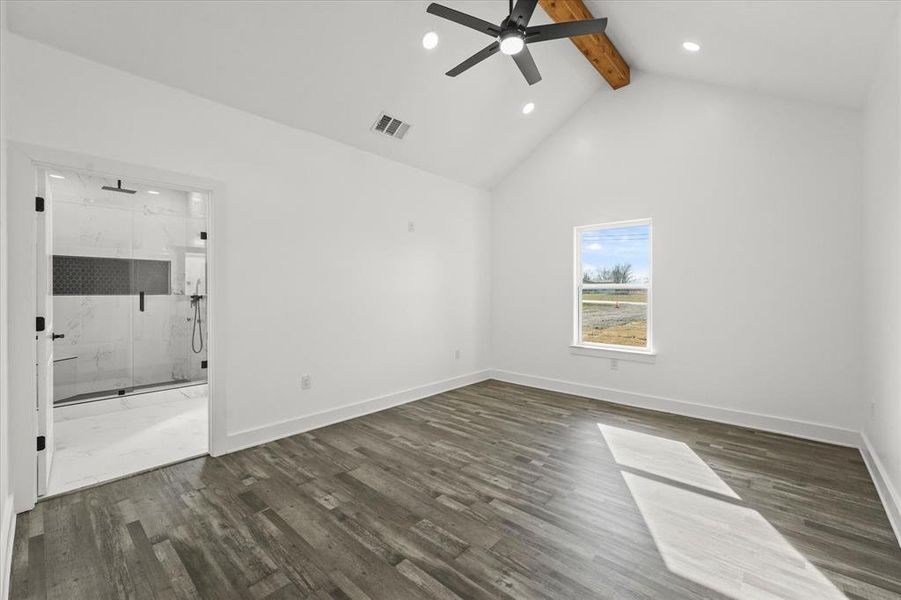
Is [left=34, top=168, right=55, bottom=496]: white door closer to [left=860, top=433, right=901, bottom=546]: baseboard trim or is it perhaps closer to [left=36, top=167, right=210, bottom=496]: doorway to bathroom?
[left=36, top=167, right=210, bottom=496]: doorway to bathroom

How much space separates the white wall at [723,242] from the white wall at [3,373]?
15.9ft

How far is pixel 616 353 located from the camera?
15.8 feet

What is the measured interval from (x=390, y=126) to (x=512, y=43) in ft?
5.68

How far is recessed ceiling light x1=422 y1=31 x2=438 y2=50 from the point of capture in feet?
10.9

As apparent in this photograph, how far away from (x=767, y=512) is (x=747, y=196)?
290 cm

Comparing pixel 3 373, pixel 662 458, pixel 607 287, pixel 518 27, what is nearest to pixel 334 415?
pixel 3 373

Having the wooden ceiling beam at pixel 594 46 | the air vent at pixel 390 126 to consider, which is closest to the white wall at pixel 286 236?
the air vent at pixel 390 126

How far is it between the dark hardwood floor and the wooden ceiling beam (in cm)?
368

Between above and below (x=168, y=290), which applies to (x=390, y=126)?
above

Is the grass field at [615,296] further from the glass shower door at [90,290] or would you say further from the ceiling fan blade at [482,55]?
the glass shower door at [90,290]

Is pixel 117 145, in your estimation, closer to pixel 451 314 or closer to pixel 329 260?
pixel 329 260

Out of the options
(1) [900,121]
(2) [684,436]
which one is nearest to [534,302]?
(2) [684,436]

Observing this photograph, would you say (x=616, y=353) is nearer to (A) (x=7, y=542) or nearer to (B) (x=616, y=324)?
(B) (x=616, y=324)

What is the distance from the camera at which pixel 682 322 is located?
4352mm
